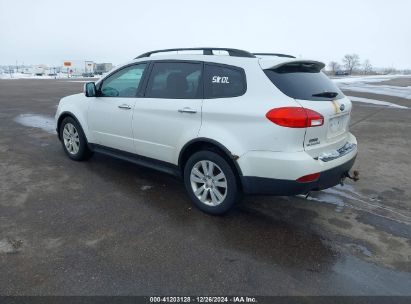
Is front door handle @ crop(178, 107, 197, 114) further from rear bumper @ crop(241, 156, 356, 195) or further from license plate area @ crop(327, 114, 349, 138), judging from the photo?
license plate area @ crop(327, 114, 349, 138)

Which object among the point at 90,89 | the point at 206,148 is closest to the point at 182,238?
the point at 206,148

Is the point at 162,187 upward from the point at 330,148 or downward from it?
downward

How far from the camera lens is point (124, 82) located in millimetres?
4988

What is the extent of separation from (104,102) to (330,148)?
→ 3265 mm

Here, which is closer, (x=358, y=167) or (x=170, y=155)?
(x=170, y=155)

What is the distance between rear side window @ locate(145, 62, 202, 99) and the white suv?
13 millimetres

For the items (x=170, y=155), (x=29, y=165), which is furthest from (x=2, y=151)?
(x=170, y=155)

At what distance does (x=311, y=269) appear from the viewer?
10.1ft

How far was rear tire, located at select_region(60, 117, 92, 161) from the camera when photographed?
573 centimetres

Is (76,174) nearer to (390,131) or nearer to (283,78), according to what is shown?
(283,78)

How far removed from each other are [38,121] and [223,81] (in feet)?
25.6

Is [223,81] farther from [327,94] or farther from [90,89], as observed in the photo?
[90,89]

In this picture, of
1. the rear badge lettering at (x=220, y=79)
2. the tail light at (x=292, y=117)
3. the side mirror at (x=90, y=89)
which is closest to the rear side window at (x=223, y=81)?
the rear badge lettering at (x=220, y=79)

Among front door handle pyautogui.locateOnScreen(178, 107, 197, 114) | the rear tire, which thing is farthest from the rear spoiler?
the rear tire
